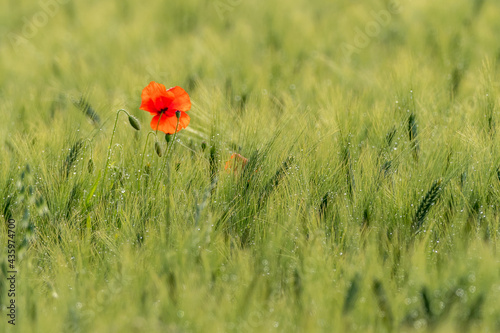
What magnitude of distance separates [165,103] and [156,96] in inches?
1.0

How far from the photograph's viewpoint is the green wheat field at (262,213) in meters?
0.84

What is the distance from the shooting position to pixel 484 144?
4.07 feet

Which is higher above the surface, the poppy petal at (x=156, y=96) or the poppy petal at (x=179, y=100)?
the poppy petal at (x=156, y=96)

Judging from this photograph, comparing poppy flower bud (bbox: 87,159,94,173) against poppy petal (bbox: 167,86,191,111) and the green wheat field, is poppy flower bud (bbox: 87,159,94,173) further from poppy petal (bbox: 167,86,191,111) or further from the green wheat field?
poppy petal (bbox: 167,86,191,111)

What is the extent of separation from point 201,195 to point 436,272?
0.49 meters

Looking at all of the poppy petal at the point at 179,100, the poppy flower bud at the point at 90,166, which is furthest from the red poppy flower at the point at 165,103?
the poppy flower bud at the point at 90,166

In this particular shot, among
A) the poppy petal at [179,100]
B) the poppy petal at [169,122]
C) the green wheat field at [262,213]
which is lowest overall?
the green wheat field at [262,213]

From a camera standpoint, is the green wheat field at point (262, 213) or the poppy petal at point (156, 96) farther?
the poppy petal at point (156, 96)

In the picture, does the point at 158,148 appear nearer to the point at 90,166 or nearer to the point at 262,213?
the point at 90,166

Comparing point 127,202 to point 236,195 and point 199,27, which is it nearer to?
point 236,195

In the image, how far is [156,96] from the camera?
1270 millimetres

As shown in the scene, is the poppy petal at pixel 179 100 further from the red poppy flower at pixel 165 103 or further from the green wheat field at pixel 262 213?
the green wheat field at pixel 262 213

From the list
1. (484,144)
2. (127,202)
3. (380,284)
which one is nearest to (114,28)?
(127,202)

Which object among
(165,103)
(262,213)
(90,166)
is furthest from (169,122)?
(262,213)
